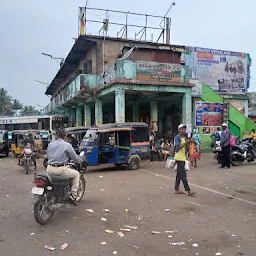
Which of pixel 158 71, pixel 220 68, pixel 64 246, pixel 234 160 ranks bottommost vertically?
pixel 64 246

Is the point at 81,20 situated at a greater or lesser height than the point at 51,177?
greater

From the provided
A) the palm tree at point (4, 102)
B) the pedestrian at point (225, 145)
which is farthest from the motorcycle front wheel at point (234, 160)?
the palm tree at point (4, 102)

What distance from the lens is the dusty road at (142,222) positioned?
166 inches

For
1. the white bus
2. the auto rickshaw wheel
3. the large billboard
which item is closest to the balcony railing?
the auto rickshaw wheel

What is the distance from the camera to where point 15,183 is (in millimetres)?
9766

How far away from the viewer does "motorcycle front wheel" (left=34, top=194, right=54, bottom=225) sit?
17.0 feet

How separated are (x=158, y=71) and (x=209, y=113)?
5080 millimetres

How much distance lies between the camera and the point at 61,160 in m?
5.89

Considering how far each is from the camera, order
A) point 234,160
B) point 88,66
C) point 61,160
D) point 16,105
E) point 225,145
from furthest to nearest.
A: point 16,105 < point 88,66 < point 234,160 < point 225,145 < point 61,160

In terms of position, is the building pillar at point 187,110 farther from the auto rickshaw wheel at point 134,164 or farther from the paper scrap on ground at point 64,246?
the paper scrap on ground at point 64,246

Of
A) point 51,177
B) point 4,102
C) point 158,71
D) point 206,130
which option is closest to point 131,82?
point 158,71

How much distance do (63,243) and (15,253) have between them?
0.66 m

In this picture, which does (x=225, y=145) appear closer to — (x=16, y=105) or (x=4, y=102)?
(x=4, y=102)

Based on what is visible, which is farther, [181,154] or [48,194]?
[181,154]
